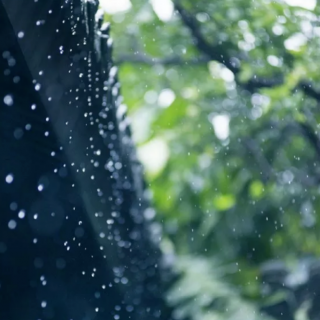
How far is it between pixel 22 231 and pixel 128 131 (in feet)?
A: 1.16

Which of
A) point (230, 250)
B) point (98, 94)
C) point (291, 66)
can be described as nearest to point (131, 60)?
point (291, 66)

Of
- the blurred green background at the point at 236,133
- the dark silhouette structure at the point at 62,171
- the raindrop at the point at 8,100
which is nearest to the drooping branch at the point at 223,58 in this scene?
the blurred green background at the point at 236,133

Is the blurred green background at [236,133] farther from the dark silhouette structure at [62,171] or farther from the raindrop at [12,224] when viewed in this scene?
the raindrop at [12,224]

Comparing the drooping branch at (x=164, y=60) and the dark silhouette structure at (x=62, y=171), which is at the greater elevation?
the dark silhouette structure at (x=62, y=171)

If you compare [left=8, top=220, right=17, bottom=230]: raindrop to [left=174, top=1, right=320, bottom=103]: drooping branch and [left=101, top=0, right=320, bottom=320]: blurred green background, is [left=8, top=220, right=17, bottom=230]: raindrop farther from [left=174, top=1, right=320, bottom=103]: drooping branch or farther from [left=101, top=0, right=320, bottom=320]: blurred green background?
[left=174, top=1, right=320, bottom=103]: drooping branch

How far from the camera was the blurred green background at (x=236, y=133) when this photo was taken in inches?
50.0

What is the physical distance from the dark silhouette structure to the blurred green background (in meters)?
0.56

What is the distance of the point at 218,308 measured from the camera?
107 cm

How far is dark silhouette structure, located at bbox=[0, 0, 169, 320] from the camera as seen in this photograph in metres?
0.38

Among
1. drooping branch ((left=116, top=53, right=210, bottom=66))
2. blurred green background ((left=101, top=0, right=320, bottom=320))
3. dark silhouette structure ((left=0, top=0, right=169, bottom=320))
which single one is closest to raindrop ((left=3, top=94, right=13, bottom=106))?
dark silhouette structure ((left=0, top=0, right=169, bottom=320))

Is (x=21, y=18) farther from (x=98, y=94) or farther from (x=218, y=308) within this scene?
(x=218, y=308)

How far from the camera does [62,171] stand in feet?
1.51

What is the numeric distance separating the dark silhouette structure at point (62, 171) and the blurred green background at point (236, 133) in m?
0.56

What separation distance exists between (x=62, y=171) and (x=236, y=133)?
0.98m
